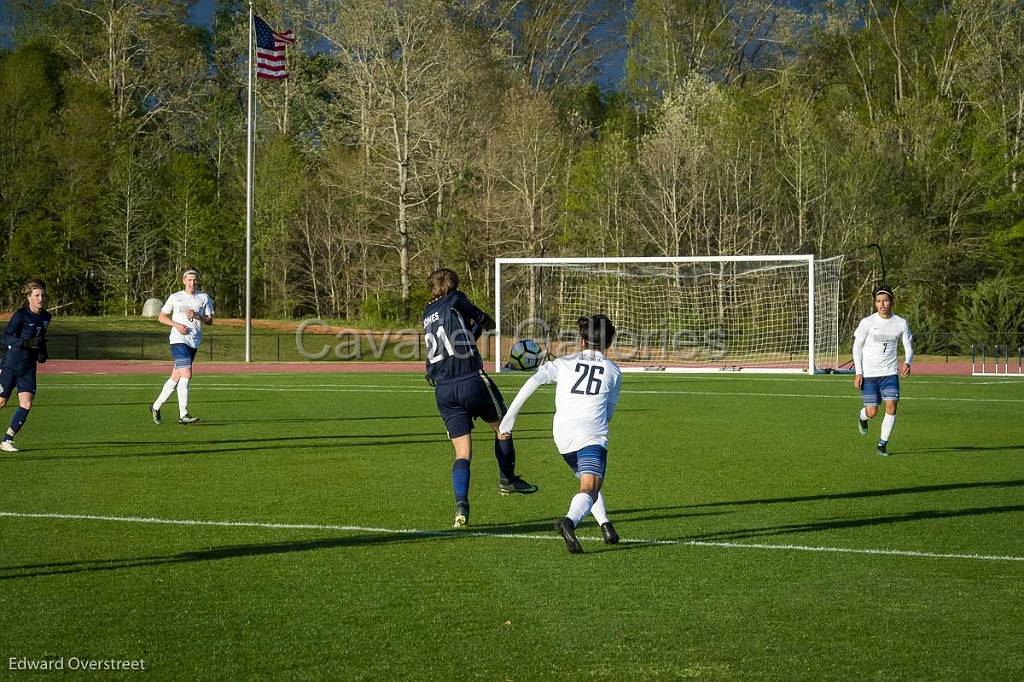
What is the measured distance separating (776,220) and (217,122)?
104 feet

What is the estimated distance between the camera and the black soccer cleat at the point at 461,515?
31.2ft

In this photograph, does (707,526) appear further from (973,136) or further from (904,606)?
(973,136)

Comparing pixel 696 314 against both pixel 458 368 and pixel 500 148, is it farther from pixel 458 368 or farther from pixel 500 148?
pixel 458 368

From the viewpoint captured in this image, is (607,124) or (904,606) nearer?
(904,606)

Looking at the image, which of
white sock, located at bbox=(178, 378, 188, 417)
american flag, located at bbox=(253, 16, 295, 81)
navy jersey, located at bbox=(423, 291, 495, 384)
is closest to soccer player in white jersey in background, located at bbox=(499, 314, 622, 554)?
navy jersey, located at bbox=(423, 291, 495, 384)

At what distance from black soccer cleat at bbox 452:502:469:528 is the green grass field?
16cm

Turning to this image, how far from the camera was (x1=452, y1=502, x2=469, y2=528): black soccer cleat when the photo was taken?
9.52 m

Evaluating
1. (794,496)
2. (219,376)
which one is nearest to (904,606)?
(794,496)

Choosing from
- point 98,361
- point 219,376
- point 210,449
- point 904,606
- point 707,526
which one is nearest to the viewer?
point 904,606

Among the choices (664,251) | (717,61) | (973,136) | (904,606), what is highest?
(717,61)

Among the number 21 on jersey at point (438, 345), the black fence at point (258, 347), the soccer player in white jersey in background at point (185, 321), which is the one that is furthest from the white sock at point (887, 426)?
the black fence at point (258, 347)

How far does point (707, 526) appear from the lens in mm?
9688

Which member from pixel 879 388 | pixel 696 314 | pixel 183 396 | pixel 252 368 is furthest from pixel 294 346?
pixel 879 388

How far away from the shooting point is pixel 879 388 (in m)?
15.4
